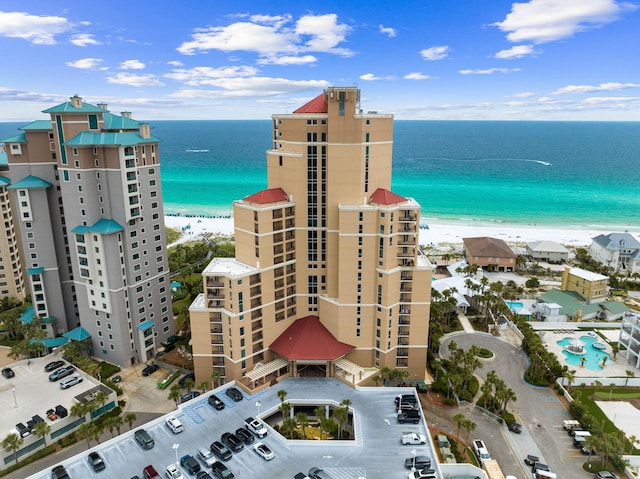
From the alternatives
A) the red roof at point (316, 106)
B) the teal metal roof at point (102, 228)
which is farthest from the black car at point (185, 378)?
the red roof at point (316, 106)

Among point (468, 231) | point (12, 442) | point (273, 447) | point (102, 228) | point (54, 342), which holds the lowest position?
point (468, 231)

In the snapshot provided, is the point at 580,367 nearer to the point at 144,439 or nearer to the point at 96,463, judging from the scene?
the point at 144,439

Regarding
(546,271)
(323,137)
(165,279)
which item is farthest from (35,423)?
(546,271)

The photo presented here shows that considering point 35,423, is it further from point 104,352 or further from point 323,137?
point 323,137

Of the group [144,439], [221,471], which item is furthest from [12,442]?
[221,471]

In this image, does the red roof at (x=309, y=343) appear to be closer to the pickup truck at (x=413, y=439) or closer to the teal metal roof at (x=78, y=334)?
the pickup truck at (x=413, y=439)

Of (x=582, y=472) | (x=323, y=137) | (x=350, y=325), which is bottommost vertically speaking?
(x=582, y=472)
